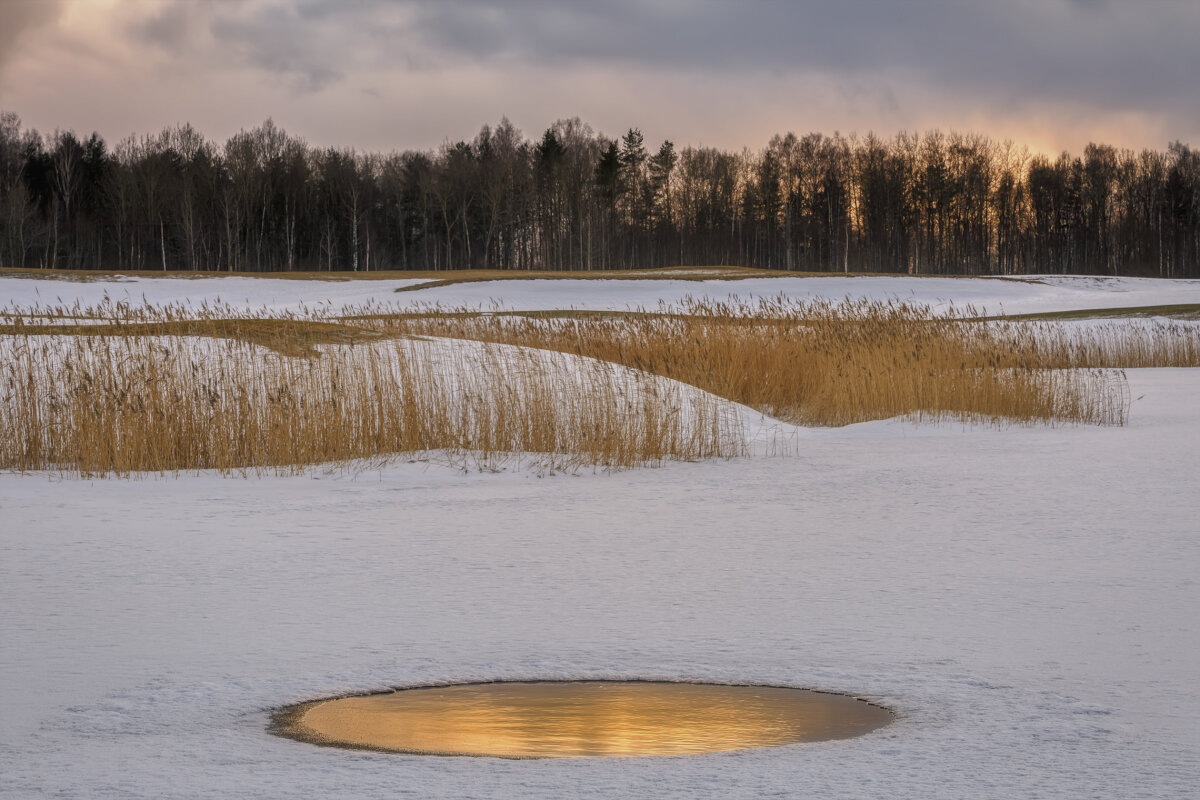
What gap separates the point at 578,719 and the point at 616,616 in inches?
46.0

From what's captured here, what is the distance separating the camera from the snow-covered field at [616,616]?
2.52 m

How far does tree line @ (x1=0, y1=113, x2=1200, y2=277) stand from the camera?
179ft

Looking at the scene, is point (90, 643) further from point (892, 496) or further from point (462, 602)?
point (892, 496)

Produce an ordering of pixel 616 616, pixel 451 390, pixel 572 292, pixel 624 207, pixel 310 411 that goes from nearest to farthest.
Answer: pixel 616 616, pixel 310 411, pixel 451 390, pixel 572 292, pixel 624 207

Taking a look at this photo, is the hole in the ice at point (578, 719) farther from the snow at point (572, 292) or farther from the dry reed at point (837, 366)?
the snow at point (572, 292)

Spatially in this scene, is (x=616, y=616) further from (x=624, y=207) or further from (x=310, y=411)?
(x=624, y=207)

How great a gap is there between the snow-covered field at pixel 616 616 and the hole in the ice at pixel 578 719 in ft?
0.30

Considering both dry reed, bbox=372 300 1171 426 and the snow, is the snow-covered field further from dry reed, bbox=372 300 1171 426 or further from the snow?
the snow

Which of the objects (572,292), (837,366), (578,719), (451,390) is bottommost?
(578,719)

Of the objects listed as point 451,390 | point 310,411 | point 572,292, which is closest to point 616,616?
point 310,411

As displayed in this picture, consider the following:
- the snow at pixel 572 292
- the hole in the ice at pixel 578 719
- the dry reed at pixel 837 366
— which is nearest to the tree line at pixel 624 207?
the snow at pixel 572 292

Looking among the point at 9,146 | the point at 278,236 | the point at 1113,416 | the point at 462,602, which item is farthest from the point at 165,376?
the point at 9,146

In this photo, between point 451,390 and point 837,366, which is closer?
point 451,390

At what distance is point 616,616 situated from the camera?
→ 4.09m
